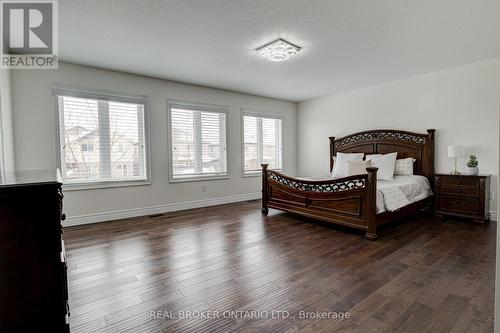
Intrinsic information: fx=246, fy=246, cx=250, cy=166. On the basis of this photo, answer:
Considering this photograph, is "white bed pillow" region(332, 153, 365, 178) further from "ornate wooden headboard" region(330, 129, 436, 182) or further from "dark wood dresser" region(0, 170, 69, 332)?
"dark wood dresser" region(0, 170, 69, 332)

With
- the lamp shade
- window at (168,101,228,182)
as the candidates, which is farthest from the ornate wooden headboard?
window at (168,101,228,182)

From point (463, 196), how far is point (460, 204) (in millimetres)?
135

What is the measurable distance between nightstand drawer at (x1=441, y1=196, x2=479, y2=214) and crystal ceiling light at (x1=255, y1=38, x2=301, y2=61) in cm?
335

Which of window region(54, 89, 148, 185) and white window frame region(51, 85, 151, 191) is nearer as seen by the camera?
white window frame region(51, 85, 151, 191)

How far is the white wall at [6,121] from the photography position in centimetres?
270

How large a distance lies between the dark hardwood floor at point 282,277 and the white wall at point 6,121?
1187mm

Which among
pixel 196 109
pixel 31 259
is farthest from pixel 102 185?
pixel 31 259

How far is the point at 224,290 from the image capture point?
197 cm

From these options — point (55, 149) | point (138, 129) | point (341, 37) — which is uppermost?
point (341, 37)

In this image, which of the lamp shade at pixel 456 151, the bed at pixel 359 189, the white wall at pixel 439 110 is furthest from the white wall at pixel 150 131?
the lamp shade at pixel 456 151

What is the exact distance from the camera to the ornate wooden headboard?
171 inches

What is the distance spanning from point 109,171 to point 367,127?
16.5ft

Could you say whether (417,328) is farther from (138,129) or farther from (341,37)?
(138,129)

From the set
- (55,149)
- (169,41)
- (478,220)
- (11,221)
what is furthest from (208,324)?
(478,220)
